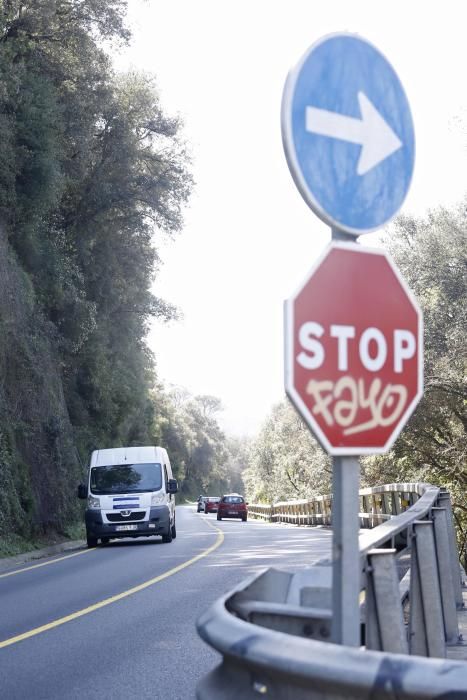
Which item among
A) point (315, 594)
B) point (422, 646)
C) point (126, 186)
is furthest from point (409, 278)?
point (315, 594)

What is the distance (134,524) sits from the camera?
23.6 m

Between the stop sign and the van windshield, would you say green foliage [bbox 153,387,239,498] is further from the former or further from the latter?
the stop sign

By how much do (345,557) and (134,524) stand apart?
2101 cm

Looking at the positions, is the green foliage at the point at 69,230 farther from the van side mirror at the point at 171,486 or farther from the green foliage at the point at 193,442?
the green foliage at the point at 193,442

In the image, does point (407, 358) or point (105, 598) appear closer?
point (407, 358)

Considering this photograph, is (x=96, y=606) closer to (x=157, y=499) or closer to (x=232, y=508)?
(x=157, y=499)

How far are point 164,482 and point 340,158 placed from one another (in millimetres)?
21527

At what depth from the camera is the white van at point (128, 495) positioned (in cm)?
2364

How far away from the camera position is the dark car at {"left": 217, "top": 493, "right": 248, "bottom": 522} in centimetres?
5216

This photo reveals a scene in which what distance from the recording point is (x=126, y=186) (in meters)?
35.2

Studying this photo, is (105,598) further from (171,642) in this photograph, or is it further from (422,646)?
(422,646)

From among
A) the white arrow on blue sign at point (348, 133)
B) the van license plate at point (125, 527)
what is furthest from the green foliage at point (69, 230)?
the white arrow on blue sign at point (348, 133)

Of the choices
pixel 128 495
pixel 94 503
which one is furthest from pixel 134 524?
pixel 94 503

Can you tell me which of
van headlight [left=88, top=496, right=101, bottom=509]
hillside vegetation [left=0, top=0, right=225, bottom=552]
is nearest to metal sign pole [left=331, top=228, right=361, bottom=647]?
hillside vegetation [left=0, top=0, right=225, bottom=552]
